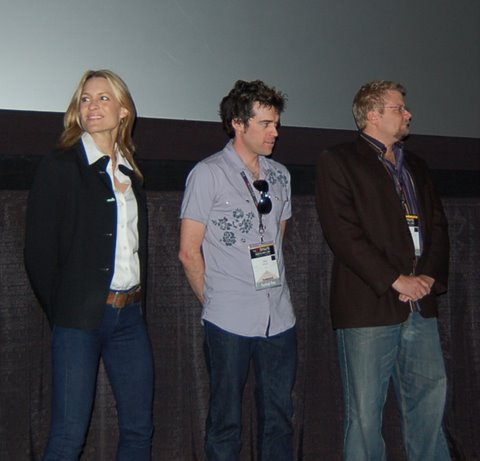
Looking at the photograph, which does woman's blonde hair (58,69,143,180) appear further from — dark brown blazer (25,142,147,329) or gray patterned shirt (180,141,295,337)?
gray patterned shirt (180,141,295,337)

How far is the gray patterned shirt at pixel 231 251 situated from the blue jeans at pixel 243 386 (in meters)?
0.05

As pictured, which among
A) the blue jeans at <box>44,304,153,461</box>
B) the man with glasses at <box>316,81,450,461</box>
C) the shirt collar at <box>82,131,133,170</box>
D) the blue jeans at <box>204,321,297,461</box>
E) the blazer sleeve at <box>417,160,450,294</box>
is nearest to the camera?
the blue jeans at <box>44,304,153,461</box>

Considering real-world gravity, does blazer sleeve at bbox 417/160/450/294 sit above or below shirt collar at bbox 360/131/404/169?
below

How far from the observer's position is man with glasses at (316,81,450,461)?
2.48m

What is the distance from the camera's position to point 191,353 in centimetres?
283

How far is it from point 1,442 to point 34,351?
1.08ft

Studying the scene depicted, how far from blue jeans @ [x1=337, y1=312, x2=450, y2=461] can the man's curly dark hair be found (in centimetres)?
81

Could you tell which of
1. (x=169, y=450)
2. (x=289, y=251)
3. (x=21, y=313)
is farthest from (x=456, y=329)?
(x=21, y=313)

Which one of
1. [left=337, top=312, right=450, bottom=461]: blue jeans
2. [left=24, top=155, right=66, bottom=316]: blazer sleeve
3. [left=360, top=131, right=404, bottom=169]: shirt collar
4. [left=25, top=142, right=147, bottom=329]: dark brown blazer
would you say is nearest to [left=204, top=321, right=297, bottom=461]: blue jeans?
[left=337, top=312, right=450, bottom=461]: blue jeans

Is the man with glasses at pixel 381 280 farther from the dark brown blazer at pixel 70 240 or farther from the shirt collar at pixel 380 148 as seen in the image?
the dark brown blazer at pixel 70 240

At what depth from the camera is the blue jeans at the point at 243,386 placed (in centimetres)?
238

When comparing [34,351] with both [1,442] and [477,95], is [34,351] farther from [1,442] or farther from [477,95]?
[477,95]

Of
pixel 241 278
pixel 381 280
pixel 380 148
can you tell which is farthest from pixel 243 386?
pixel 380 148

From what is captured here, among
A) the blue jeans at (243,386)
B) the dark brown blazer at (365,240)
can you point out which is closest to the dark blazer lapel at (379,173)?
the dark brown blazer at (365,240)
